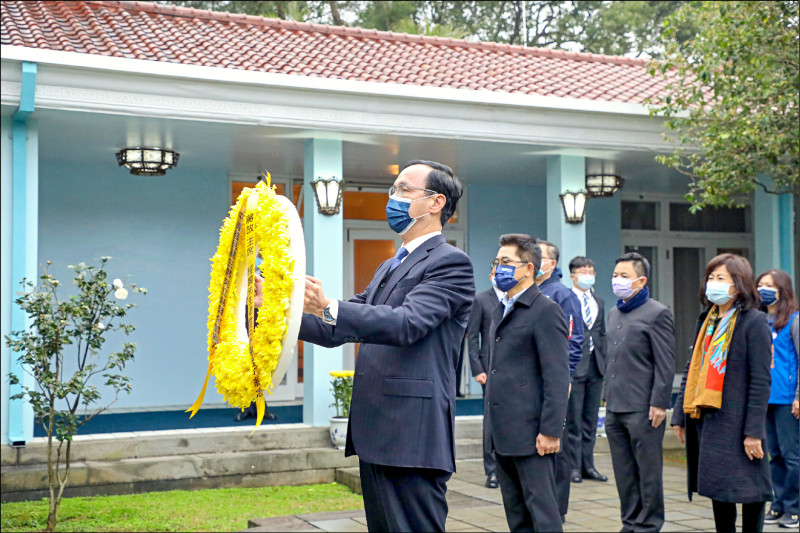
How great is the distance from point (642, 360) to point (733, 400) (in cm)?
90

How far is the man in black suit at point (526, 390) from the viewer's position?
518cm

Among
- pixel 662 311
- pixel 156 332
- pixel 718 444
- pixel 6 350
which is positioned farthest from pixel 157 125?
pixel 718 444

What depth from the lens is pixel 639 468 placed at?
246 inches

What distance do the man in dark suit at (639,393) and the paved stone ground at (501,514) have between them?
2.65ft

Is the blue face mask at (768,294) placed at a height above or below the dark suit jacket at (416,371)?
above

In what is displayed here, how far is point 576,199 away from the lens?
1108cm

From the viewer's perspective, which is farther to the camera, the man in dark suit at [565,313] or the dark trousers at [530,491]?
the man in dark suit at [565,313]

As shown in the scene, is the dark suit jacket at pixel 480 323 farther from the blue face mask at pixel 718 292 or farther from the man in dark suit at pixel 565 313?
the blue face mask at pixel 718 292

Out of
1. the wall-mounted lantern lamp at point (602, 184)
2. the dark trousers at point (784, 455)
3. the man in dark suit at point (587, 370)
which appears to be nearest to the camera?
the dark trousers at point (784, 455)

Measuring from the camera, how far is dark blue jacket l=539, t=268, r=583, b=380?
7.27m

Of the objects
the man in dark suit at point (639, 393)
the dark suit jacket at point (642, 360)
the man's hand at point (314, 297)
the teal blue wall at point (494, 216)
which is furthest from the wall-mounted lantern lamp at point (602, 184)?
the man's hand at point (314, 297)

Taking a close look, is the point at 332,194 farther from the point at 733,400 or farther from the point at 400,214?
the point at 400,214

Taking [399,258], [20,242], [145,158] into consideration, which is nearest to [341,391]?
[145,158]

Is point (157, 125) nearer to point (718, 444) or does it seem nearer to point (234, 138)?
point (234, 138)
